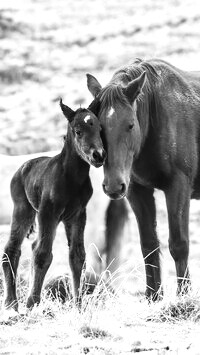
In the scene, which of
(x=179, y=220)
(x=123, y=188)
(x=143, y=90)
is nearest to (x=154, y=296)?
(x=179, y=220)

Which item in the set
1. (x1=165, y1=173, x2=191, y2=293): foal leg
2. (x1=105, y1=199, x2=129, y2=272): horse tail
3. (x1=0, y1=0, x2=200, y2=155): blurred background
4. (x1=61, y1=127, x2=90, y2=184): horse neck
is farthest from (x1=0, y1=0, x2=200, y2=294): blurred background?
(x1=61, y1=127, x2=90, y2=184): horse neck

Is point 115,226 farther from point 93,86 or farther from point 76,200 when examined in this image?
point 76,200

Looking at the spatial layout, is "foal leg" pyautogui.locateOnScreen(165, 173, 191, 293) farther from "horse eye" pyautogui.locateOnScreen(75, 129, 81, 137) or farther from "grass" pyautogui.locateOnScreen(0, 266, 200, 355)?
"horse eye" pyautogui.locateOnScreen(75, 129, 81, 137)

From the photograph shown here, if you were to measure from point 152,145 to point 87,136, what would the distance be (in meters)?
1.06

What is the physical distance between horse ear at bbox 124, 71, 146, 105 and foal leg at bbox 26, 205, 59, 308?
101cm

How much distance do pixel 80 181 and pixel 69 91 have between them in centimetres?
1222

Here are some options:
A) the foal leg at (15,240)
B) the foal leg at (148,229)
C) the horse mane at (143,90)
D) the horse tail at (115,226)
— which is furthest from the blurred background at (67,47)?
the foal leg at (15,240)

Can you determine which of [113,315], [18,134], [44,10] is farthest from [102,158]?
[44,10]

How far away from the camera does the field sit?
5.24m

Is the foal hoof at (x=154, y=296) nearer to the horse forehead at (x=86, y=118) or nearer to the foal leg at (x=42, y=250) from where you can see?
the foal leg at (x=42, y=250)

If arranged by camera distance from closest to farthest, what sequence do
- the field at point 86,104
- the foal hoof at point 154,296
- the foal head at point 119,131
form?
1. the field at point 86,104
2. the foal head at point 119,131
3. the foal hoof at point 154,296

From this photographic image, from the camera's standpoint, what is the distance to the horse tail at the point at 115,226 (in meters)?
9.94

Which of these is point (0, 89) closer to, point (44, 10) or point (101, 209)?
point (44, 10)

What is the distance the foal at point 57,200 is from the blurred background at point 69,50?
6423mm
